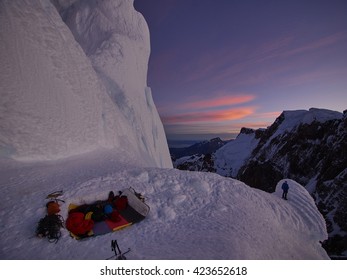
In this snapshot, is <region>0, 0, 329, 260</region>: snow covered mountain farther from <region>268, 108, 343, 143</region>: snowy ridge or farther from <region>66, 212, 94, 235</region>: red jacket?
<region>268, 108, 343, 143</region>: snowy ridge

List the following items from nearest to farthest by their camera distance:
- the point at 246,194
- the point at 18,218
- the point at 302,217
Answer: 1. the point at 18,218
2. the point at 246,194
3. the point at 302,217

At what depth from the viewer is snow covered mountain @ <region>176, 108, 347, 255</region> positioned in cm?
2916

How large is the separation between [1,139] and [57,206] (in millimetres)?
5213

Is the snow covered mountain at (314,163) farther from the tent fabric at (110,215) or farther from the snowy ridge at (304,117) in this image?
the tent fabric at (110,215)

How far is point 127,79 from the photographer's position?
20859 millimetres

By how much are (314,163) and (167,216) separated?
172ft

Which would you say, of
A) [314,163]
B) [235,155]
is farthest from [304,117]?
[235,155]

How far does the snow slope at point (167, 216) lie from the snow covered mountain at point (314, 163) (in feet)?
78.7

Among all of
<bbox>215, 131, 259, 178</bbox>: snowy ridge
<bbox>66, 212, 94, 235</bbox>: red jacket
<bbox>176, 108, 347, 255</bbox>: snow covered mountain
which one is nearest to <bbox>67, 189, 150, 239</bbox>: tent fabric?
<bbox>66, 212, 94, 235</bbox>: red jacket

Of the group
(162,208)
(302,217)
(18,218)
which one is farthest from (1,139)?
(302,217)

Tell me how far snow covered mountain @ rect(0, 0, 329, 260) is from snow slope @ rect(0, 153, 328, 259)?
1.2 inches

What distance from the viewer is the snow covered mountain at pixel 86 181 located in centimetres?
530

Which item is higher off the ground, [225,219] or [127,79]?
[127,79]
